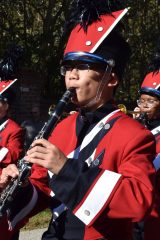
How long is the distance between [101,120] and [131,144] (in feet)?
1.04

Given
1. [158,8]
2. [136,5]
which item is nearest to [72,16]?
[136,5]

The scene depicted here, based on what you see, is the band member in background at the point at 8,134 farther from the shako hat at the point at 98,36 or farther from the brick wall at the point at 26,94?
the brick wall at the point at 26,94

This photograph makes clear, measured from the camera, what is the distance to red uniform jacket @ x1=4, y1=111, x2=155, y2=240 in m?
2.26

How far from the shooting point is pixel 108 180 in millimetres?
2283

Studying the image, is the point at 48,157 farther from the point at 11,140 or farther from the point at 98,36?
the point at 11,140

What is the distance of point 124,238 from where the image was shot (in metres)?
2.50

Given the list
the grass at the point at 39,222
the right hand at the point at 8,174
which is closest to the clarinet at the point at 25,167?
the right hand at the point at 8,174

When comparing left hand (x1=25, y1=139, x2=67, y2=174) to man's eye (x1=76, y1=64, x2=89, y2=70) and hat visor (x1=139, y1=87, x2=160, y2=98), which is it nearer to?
man's eye (x1=76, y1=64, x2=89, y2=70)

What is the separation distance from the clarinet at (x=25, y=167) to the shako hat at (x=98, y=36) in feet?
0.79

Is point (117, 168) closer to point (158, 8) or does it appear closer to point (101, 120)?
point (101, 120)

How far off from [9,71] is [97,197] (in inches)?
160

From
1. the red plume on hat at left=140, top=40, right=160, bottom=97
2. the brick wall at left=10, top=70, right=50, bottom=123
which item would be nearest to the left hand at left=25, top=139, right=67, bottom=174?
the red plume on hat at left=140, top=40, right=160, bottom=97

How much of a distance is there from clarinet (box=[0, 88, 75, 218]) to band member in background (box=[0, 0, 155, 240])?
2.0 inches

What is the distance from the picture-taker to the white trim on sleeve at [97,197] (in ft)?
7.43
